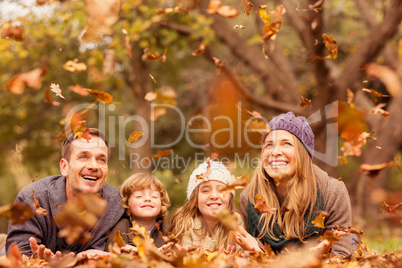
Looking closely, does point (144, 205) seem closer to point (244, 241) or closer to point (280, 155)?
point (244, 241)

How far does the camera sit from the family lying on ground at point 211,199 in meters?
3.13

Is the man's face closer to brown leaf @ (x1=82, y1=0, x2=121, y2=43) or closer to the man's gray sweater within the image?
the man's gray sweater

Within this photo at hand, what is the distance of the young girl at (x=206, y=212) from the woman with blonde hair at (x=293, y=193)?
23cm

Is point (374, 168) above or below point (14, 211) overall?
above

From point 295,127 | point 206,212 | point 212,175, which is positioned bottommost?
point 206,212

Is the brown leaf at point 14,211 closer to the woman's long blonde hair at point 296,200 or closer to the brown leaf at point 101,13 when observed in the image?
the brown leaf at point 101,13

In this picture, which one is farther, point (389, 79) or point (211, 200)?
point (211, 200)

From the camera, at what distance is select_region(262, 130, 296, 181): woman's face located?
3232 millimetres

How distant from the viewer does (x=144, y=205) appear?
10.6 feet

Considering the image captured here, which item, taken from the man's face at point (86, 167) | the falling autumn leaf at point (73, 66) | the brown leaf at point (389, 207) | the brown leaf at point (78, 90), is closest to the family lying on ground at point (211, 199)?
the man's face at point (86, 167)

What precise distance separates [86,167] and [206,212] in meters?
0.92

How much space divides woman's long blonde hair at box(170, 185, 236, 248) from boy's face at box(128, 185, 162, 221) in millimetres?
213

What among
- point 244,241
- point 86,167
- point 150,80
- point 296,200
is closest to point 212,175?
point 296,200

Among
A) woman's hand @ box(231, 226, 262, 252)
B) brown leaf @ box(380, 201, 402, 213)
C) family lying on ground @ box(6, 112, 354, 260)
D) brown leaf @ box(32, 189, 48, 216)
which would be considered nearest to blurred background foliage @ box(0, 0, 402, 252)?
family lying on ground @ box(6, 112, 354, 260)
